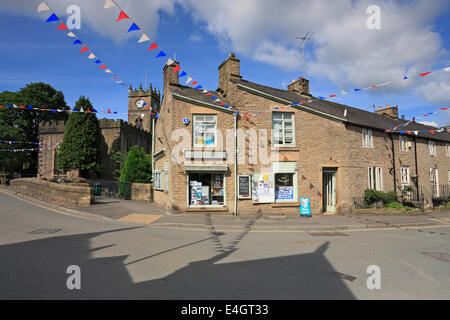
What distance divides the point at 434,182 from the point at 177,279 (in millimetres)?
24782

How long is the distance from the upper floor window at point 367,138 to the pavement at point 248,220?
4.74m

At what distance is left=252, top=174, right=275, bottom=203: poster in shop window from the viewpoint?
13.9 m

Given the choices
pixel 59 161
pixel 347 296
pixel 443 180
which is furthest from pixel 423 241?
pixel 59 161

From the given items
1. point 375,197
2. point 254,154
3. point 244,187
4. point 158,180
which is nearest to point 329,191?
point 375,197

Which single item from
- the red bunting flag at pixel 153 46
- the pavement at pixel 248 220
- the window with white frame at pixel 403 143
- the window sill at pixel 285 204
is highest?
the red bunting flag at pixel 153 46

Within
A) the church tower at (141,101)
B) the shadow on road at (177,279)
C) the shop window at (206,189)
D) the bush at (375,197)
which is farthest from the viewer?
the church tower at (141,101)

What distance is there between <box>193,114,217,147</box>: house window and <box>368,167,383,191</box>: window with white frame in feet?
33.2

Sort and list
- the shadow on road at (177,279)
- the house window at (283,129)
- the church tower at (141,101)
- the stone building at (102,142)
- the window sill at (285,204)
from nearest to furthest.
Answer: the shadow on road at (177,279) < the window sill at (285,204) < the house window at (283,129) < the stone building at (102,142) < the church tower at (141,101)

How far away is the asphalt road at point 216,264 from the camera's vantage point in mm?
4250

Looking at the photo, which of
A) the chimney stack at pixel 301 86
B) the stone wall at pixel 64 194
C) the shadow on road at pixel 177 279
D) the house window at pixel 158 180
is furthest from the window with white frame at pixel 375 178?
the stone wall at pixel 64 194

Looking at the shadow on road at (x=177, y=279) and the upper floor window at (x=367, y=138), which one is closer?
the shadow on road at (x=177, y=279)

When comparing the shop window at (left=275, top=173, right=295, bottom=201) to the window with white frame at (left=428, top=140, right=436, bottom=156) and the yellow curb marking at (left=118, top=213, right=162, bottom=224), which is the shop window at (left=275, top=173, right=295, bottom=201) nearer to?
the yellow curb marking at (left=118, top=213, right=162, bottom=224)

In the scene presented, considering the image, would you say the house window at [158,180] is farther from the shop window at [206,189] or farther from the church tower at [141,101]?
the church tower at [141,101]
